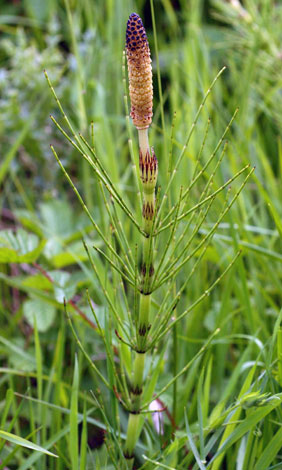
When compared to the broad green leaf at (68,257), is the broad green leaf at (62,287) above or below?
below

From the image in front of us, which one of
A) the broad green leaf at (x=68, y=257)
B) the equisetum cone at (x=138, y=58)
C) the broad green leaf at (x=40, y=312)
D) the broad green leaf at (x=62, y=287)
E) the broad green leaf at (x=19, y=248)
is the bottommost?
the broad green leaf at (x=40, y=312)

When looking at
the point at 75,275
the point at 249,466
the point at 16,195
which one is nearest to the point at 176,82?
the point at 16,195

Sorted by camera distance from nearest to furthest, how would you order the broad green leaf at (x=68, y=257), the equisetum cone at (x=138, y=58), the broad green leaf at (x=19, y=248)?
1. the equisetum cone at (x=138, y=58)
2. the broad green leaf at (x=19, y=248)
3. the broad green leaf at (x=68, y=257)

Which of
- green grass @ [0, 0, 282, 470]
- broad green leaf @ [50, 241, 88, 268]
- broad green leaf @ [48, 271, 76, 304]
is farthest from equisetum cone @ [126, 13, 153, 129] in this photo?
broad green leaf @ [50, 241, 88, 268]

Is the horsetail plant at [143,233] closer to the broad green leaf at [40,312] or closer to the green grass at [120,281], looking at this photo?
the green grass at [120,281]

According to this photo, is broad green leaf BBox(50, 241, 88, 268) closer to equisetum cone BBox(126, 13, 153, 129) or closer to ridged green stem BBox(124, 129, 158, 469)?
ridged green stem BBox(124, 129, 158, 469)

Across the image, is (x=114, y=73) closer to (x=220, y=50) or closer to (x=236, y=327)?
(x=220, y=50)

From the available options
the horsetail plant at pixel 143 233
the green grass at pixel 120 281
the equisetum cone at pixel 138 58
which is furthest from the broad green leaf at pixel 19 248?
the equisetum cone at pixel 138 58
